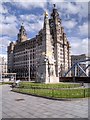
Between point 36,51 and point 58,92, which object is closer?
point 58,92

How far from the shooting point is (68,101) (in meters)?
17.2

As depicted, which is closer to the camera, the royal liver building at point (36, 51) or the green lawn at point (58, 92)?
the green lawn at point (58, 92)

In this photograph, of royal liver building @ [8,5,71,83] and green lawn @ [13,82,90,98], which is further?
royal liver building @ [8,5,71,83]

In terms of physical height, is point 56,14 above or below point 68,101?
above

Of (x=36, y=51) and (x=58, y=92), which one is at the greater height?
(x=36, y=51)

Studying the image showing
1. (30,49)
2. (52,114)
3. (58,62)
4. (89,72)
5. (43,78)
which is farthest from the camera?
(89,72)

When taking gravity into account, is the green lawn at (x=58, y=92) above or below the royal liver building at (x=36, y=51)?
below

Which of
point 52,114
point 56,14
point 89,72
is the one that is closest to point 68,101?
point 52,114

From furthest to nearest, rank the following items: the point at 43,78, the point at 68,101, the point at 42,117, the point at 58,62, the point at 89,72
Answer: the point at 89,72, the point at 58,62, the point at 43,78, the point at 68,101, the point at 42,117

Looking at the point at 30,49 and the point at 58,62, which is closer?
the point at 58,62

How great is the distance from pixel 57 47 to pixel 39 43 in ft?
40.7

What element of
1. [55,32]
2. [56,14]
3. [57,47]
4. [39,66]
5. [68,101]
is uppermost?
[56,14]

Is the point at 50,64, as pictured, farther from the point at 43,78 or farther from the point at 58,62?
the point at 58,62

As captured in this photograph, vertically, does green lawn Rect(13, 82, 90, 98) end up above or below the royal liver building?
Result: below
